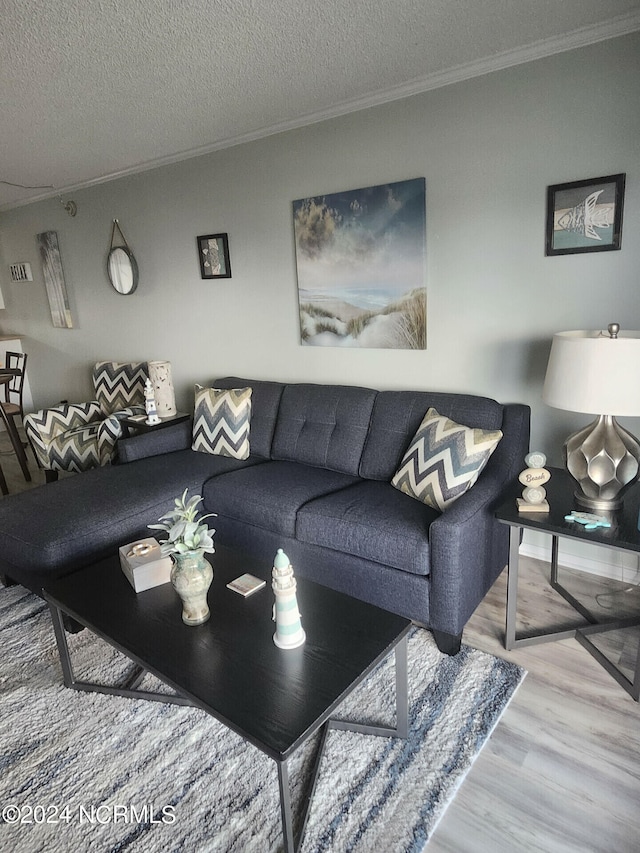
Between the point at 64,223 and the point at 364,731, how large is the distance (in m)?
4.59

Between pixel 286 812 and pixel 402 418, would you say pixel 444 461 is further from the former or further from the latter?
pixel 286 812

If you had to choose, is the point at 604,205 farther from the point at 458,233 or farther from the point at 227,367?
the point at 227,367

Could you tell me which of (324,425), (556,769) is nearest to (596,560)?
(556,769)

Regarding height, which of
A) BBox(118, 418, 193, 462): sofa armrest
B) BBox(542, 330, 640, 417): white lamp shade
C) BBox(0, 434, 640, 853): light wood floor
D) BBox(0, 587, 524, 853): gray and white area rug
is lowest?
BBox(0, 434, 640, 853): light wood floor

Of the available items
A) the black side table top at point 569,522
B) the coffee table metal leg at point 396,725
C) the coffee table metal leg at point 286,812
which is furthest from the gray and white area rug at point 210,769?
the black side table top at point 569,522

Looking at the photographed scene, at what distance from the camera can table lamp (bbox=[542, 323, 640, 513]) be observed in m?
1.69

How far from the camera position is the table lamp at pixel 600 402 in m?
1.69

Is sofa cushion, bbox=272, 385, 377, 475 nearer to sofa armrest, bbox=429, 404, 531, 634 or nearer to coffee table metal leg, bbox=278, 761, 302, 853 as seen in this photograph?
sofa armrest, bbox=429, 404, 531, 634

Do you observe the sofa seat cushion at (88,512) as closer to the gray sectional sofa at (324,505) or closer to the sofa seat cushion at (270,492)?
the gray sectional sofa at (324,505)

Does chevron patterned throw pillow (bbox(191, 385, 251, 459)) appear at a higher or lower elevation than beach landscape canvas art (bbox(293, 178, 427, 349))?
lower

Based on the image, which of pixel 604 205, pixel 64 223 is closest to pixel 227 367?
pixel 64 223

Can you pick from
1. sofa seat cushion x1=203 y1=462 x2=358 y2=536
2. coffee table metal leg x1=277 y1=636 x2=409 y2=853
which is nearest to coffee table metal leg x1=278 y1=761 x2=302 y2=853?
coffee table metal leg x1=277 y1=636 x2=409 y2=853

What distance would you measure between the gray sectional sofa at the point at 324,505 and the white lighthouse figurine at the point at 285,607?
1.81 ft

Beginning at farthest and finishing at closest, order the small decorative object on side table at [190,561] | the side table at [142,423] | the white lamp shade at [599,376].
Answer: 1. the side table at [142,423]
2. the white lamp shade at [599,376]
3. the small decorative object on side table at [190,561]
